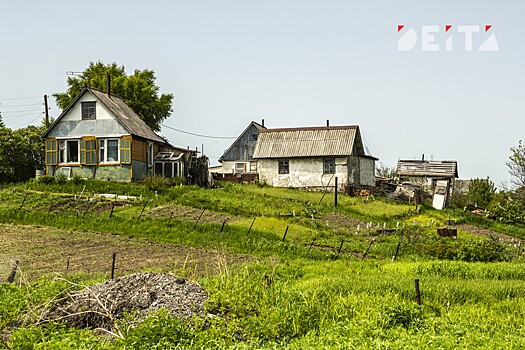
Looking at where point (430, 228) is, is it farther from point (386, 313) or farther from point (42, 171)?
point (42, 171)

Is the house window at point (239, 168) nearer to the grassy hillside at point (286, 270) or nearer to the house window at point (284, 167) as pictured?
the house window at point (284, 167)

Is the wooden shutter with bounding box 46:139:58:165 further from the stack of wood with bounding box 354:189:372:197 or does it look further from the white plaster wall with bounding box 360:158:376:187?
the white plaster wall with bounding box 360:158:376:187

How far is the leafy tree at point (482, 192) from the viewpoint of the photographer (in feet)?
155

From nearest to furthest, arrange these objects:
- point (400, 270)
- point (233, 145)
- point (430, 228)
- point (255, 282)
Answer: point (255, 282) < point (400, 270) < point (430, 228) < point (233, 145)

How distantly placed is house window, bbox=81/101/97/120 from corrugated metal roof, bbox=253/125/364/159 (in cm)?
1209

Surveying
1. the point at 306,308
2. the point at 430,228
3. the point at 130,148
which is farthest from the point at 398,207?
the point at 306,308

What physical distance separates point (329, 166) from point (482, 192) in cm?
1145

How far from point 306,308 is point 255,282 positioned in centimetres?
206

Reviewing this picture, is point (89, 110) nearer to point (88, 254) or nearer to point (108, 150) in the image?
point (108, 150)

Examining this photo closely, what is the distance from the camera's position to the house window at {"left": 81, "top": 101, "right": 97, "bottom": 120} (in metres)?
40.0

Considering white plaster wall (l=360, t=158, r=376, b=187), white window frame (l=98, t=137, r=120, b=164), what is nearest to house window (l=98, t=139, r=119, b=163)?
white window frame (l=98, t=137, r=120, b=164)

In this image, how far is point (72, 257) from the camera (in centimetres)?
2017

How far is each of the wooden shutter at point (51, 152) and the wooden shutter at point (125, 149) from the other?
436 centimetres

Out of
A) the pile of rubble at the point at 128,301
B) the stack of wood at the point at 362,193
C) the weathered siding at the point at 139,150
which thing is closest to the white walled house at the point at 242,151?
the stack of wood at the point at 362,193
